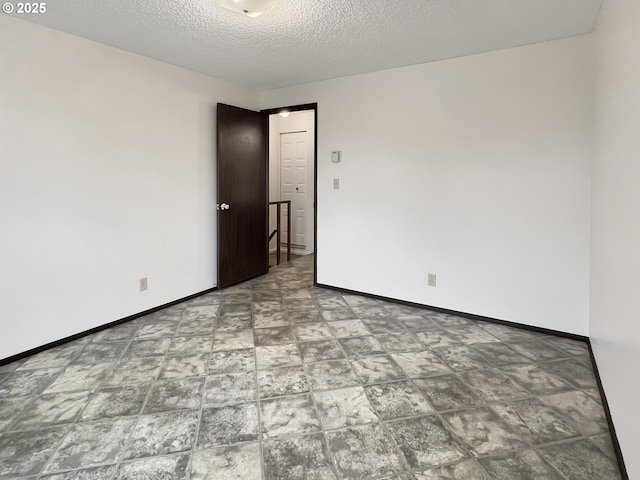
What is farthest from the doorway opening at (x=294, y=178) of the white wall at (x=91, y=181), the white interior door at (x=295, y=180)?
the white wall at (x=91, y=181)

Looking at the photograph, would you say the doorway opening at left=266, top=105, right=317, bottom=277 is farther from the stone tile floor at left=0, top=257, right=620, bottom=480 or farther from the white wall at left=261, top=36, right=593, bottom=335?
the stone tile floor at left=0, top=257, right=620, bottom=480

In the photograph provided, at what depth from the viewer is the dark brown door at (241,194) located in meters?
4.14

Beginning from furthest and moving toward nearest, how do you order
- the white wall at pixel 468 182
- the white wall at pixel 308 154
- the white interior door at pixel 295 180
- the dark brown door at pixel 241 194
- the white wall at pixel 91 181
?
1. the white interior door at pixel 295 180
2. the white wall at pixel 308 154
3. the dark brown door at pixel 241 194
4. the white wall at pixel 468 182
5. the white wall at pixel 91 181

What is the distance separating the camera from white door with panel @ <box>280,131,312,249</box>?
21.0ft

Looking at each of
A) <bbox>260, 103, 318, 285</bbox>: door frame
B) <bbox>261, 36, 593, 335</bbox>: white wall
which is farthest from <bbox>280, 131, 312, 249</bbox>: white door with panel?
<bbox>261, 36, 593, 335</bbox>: white wall

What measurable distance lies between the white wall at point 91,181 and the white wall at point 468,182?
4.88 ft

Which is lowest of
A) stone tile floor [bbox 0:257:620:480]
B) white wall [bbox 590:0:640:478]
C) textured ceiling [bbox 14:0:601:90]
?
stone tile floor [bbox 0:257:620:480]

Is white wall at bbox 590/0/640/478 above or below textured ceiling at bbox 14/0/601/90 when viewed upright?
below

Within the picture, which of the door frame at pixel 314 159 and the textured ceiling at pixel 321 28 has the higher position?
the textured ceiling at pixel 321 28

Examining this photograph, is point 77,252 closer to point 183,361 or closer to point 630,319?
point 183,361

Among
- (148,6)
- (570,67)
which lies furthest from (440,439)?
(148,6)

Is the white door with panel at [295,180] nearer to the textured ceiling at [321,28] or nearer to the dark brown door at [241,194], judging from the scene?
the dark brown door at [241,194]

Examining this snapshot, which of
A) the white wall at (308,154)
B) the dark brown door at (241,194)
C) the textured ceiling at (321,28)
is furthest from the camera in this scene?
the white wall at (308,154)

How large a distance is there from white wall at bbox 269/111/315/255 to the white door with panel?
0.19ft
